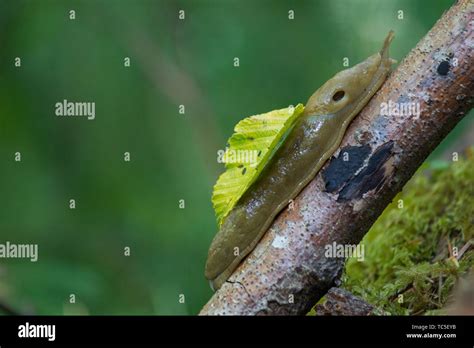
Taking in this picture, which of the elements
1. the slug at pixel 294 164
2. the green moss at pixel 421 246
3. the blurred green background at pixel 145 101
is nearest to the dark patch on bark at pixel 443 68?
the slug at pixel 294 164

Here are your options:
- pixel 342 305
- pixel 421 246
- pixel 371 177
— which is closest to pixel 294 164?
pixel 371 177

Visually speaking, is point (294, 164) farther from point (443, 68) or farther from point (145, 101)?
point (145, 101)

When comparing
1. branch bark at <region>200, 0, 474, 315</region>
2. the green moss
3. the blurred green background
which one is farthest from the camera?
the blurred green background

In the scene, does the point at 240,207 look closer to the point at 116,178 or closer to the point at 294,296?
the point at 294,296

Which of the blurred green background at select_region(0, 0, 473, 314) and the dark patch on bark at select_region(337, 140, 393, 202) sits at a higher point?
the blurred green background at select_region(0, 0, 473, 314)

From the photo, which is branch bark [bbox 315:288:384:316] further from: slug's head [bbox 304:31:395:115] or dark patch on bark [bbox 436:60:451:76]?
dark patch on bark [bbox 436:60:451:76]

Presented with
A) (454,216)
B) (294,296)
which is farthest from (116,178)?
(294,296)

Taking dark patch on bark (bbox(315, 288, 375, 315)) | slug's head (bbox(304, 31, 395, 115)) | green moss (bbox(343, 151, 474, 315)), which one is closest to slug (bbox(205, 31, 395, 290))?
slug's head (bbox(304, 31, 395, 115))
